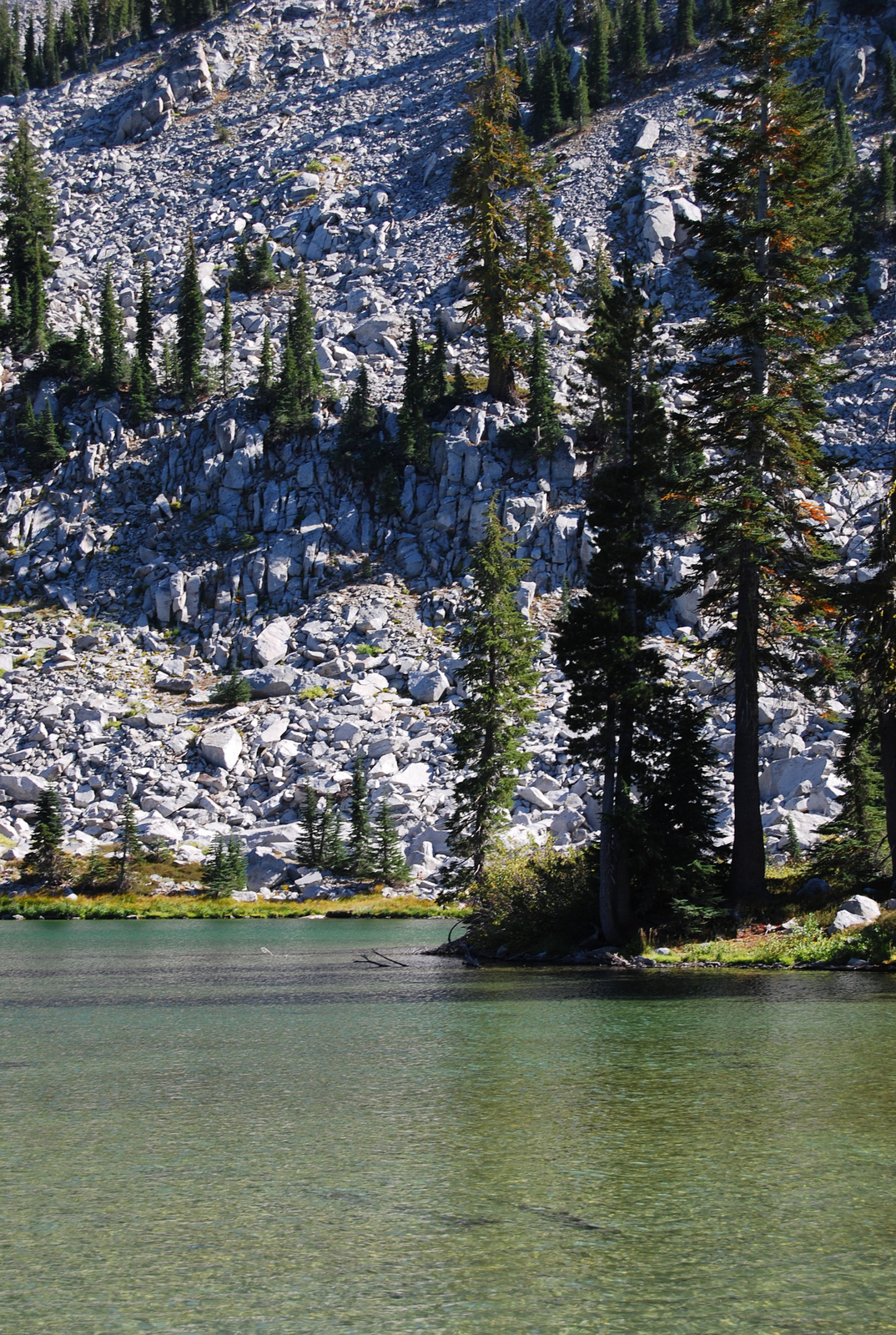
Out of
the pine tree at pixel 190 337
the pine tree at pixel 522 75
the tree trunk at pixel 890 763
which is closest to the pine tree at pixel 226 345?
the pine tree at pixel 190 337

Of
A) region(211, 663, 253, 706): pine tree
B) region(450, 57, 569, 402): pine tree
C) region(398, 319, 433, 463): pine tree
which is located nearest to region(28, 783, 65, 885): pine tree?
region(211, 663, 253, 706): pine tree

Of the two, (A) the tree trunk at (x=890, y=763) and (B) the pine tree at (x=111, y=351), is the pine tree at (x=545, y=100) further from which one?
(A) the tree trunk at (x=890, y=763)

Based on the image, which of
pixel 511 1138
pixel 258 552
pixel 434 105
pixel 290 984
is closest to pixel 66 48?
pixel 434 105

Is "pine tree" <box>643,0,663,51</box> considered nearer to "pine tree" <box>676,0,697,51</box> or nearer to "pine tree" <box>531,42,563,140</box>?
"pine tree" <box>676,0,697,51</box>

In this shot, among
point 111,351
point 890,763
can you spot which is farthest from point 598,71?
point 890,763

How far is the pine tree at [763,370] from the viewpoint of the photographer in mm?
24625

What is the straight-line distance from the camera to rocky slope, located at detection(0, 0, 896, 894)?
62.4 meters

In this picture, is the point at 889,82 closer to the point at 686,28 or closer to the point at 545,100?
the point at 686,28

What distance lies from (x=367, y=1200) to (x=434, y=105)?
485 feet

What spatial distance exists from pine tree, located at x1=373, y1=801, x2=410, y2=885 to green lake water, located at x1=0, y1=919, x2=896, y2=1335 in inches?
1518

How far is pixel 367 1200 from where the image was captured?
22.9 ft

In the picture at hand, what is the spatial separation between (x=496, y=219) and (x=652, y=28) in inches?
3121

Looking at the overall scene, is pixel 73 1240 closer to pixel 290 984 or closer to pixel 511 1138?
pixel 511 1138

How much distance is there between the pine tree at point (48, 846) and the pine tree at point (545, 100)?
340ft
